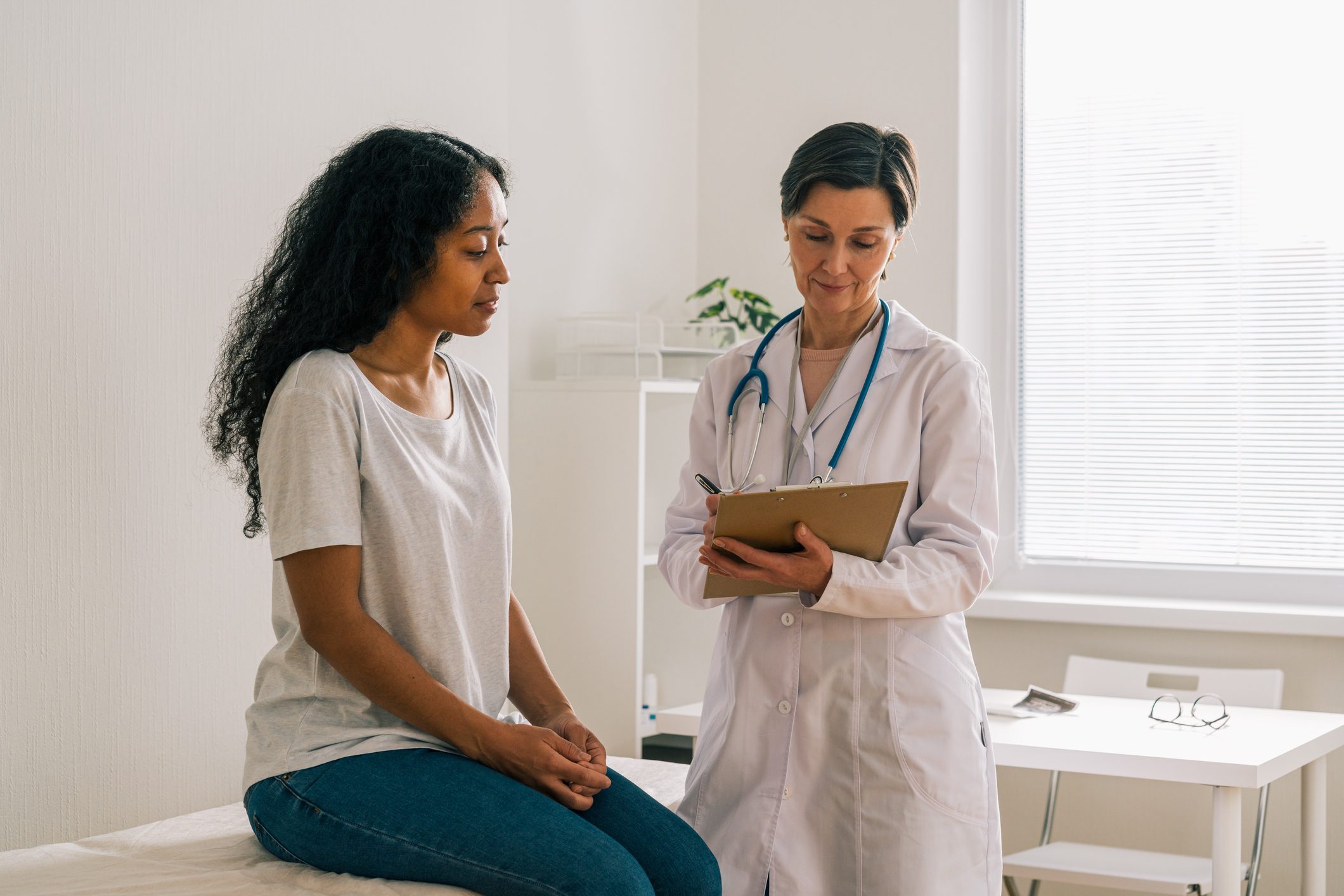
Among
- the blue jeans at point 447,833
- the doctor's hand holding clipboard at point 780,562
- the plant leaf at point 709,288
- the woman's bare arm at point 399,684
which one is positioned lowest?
the blue jeans at point 447,833

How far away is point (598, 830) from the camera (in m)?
1.42

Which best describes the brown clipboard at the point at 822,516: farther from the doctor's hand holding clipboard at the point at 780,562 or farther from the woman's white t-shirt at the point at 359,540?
the woman's white t-shirt at the point at 359,540

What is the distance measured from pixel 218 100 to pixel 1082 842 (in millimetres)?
2617

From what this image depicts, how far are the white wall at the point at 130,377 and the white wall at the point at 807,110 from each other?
164 centimetres

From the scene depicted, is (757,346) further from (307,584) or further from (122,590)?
(122,590)

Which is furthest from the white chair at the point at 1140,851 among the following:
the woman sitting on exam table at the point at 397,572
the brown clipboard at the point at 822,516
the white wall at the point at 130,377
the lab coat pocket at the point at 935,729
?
the white wall at the point at 130,377

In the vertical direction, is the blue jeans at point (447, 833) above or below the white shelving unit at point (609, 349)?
below

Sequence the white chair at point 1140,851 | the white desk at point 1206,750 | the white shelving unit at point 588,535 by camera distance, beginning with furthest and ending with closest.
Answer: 1. the white shelving unit at point 588,535
2. the white chair at point 1140,851
3. the white desk at point 1206,750

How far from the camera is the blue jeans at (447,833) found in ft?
4.41

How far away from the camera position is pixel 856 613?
153 centimetres

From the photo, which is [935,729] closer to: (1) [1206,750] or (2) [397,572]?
(2) [397,572]

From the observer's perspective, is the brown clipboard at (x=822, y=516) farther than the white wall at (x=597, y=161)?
No


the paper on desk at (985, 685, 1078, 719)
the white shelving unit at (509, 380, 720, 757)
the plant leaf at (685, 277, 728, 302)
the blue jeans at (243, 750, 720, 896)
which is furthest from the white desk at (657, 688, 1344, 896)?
the plant leaf at (685, 277, 728, 302)

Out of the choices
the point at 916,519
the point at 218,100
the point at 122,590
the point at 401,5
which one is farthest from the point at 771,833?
the point at 401,5
